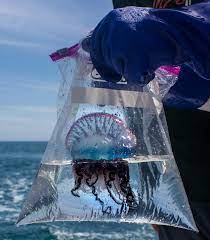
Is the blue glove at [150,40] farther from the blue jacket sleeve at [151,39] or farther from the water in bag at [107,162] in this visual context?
the water in bag at [107,162]

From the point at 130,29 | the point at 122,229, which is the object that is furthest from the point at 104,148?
the point at 122,229

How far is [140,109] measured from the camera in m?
1.44


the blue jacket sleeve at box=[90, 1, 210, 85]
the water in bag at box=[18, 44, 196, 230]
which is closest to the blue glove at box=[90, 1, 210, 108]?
the blue jacket sleeve at box=[90, 1, 210, 85]

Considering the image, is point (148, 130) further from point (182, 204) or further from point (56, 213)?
point (56, 213)

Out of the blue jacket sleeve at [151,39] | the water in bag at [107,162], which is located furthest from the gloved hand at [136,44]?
the water in bag at [107,162]

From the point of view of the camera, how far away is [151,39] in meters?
1.16

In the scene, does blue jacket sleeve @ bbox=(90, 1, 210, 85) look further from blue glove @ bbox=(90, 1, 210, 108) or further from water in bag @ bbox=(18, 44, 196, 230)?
water in bag @ bbox=(18, 44, 196, 230)

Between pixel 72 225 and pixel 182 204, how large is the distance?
9747 millimetres

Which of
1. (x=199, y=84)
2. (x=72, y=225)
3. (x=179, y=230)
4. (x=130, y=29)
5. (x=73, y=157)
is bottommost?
(x=72, y=225)

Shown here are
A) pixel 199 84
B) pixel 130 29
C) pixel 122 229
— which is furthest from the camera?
pixel 122 229

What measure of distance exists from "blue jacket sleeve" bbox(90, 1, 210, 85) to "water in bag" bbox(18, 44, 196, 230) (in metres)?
0.19

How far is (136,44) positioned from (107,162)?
1.21 ft

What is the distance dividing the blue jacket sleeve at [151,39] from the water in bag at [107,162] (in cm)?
19

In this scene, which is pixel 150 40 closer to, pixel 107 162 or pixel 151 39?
pixel 151 39
